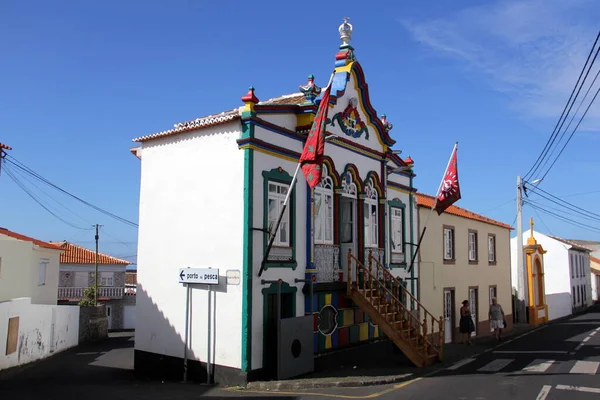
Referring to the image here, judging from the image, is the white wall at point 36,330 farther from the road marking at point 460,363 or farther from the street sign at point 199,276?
the road marking at point 460,363

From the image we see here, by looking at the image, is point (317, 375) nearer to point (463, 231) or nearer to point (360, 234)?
point (360, 234)

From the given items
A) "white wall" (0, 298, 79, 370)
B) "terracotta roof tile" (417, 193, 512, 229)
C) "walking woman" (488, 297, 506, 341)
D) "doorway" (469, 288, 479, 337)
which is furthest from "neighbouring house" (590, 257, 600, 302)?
"white wall" (0, 298, 79, 370)

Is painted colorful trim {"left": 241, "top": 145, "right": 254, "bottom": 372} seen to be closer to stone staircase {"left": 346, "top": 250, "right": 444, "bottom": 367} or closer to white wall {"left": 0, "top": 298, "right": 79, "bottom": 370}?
stone staircase {"left": 346, "top": 250, "right": 444, "bottom": 367}

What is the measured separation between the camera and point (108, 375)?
15336 millimetres

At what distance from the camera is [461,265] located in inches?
941

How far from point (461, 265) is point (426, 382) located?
11695mm

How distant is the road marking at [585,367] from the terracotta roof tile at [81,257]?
3409 centimetres

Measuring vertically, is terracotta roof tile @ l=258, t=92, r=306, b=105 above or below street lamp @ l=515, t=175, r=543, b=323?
above

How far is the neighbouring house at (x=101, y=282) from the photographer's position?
A: 38.7 metres

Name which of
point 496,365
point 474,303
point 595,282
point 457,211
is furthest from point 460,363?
point 595,282

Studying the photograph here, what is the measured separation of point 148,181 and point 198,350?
4.75 meters

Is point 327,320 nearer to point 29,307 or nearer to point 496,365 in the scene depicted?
point 496,365

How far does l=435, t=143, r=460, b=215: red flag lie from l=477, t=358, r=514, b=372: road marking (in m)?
4.90

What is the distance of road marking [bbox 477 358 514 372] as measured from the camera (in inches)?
594
